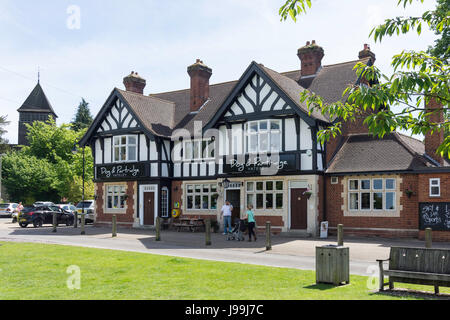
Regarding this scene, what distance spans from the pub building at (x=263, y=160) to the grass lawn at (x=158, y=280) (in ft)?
38.7

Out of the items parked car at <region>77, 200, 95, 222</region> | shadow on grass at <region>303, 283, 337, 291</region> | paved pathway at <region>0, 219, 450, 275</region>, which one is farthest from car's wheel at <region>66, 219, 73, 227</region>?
shadow on grass at <region>303, 283, 337, 291</region>

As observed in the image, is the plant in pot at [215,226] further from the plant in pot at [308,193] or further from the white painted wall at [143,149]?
the white painted wall at [143,149]

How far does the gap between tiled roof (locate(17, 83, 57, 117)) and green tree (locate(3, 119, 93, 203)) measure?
2627cm

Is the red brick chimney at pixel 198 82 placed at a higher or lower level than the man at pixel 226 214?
higher

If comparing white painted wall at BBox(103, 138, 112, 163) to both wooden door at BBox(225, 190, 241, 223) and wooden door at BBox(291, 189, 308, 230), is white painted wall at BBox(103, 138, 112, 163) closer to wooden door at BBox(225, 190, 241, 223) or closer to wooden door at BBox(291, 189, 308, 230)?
wooden door at BBox(225, 190, 241, 223)

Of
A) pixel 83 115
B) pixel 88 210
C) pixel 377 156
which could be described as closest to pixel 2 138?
pixel 83 115

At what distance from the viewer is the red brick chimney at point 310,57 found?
1177 inches

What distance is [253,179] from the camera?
26219mm

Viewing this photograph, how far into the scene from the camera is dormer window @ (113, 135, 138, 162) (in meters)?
31.0

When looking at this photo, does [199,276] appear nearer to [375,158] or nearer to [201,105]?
[375,158]

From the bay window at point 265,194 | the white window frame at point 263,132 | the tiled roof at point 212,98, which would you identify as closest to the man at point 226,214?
the bay window at point 265,194
